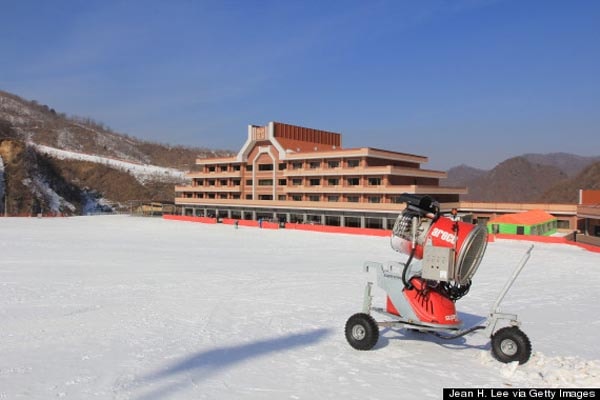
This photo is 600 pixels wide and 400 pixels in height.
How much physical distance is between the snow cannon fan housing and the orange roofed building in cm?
3852

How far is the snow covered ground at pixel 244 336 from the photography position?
7.07 meters

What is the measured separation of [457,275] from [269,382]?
12.9ft

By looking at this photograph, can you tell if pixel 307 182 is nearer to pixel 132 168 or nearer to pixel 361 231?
pixel 361 231

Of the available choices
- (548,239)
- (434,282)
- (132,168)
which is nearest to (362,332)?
(434,282)

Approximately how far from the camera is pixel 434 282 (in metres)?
8.53

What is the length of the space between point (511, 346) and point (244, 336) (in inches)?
219

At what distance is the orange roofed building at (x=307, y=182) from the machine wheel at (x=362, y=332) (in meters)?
38.8

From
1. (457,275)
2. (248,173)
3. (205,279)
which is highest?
(248,173)

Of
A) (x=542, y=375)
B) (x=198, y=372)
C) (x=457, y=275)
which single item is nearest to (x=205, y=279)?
(x=198, y=372)

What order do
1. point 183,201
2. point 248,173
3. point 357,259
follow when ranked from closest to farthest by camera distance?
point 357,259
point 248,173
point 183,201

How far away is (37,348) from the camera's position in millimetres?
9016

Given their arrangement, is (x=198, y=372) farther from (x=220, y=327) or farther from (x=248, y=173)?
(x=248, y=173)

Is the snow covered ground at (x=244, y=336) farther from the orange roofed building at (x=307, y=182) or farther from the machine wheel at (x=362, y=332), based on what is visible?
the orange roofed building at (x=307, y=182)

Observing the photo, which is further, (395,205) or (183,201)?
(183,201)
